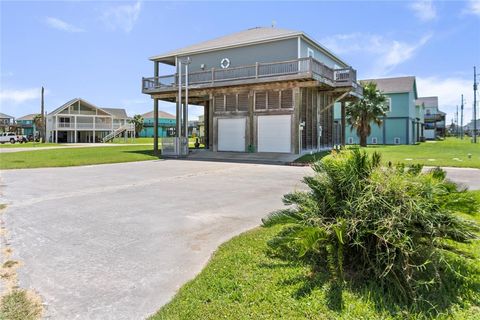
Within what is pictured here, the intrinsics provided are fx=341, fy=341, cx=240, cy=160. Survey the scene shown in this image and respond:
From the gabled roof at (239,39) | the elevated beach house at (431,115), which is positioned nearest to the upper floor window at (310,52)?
the gabled roof at (239,39)

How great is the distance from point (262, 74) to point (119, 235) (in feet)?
57.5

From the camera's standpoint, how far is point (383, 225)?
3.16m

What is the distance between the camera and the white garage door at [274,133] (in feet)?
70.4

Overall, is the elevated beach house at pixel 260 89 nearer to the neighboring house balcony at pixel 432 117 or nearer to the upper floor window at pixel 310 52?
the upper floor window at pixel 310 52

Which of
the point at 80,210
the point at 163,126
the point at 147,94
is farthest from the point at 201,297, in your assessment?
the point at 163,126

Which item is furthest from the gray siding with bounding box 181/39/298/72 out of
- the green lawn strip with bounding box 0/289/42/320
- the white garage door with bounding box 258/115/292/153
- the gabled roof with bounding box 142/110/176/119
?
the gabled roof with bounding box 142/110/176/119

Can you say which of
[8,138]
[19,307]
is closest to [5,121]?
[8,138]

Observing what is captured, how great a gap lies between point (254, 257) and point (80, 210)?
4.77m

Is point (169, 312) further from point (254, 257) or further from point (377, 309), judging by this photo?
point (377, 309)

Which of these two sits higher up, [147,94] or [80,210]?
[147,94]

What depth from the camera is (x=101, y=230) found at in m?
5.77

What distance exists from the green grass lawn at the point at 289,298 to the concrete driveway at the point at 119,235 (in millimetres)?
420

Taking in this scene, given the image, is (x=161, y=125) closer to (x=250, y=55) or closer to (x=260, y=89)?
(x=250, y=55)

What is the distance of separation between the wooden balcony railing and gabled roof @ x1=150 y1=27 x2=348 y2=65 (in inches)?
84.9
